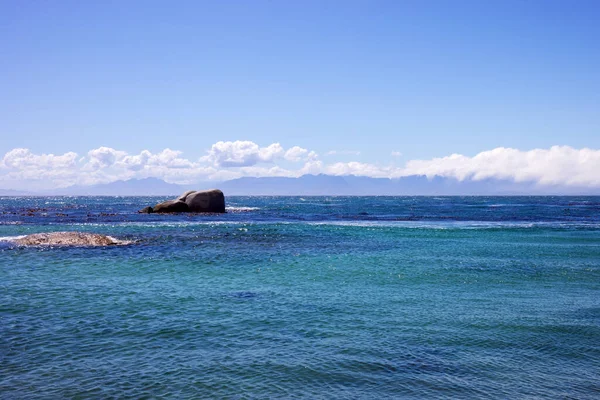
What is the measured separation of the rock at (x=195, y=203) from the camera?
80.7 metres

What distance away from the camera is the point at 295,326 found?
15.8 meters

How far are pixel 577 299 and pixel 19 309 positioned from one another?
2204cm

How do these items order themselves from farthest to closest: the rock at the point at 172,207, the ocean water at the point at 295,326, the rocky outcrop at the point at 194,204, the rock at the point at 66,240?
the rocky outcrop at the point at 194,204 → the rock at the point at 172,207 → the rock at the point at 66,240 → the ocean water at the point at 295,326

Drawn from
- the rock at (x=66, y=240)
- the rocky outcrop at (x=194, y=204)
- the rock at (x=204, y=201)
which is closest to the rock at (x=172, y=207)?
the rocky outcrop at (x=194, y=204)

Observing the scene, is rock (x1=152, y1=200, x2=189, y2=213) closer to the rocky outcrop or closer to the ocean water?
the rocky outcrop

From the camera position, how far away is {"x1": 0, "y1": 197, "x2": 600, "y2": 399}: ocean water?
36.9 feet

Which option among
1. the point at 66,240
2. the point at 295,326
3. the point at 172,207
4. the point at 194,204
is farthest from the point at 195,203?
the point at 295,326

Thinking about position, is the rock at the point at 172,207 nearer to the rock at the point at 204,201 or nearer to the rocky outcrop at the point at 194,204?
the rocky outcrop at the point at 194,204

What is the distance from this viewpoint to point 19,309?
17.6 m

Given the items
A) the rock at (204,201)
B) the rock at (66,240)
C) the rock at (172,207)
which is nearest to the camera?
the rock at (66,240)

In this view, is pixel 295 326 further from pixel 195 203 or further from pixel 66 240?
pixel 195 203

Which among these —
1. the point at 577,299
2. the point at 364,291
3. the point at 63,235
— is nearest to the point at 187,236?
the point at 63,235

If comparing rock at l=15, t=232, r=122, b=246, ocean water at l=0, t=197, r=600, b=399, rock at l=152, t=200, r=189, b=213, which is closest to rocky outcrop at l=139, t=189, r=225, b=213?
rock at l=152, t=200, r=189, b=213

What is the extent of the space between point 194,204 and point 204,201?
175 cm
